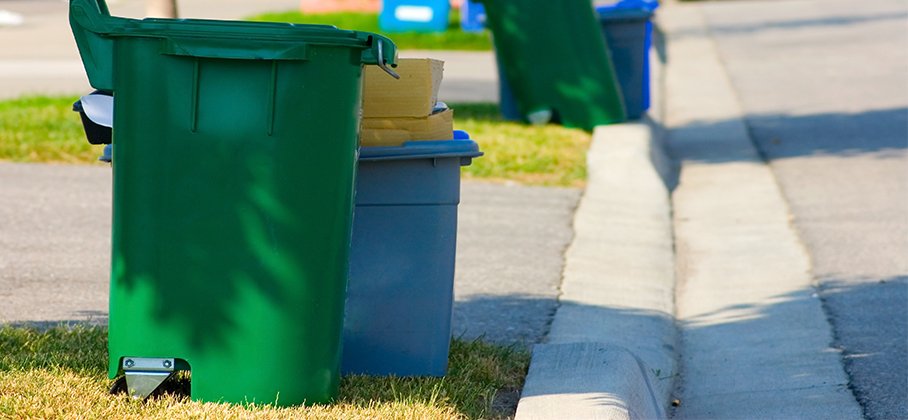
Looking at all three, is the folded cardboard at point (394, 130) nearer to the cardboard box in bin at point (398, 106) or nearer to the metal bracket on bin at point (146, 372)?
the cardboard box in bin at point (398, 106)

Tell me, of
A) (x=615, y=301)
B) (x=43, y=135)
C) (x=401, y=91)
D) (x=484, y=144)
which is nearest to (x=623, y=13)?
(x=484, y=144)

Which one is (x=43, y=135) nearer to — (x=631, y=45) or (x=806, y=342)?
(x=631, y=45)

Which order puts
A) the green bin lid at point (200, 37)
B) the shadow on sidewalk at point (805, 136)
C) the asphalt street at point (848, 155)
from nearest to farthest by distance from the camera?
the green bin lid at point (200, 37)
the asphalt street at point (848, 155)
the shadow on sidewalk at point (805, 136)

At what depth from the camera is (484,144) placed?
10.7m

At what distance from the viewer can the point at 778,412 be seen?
199 inches

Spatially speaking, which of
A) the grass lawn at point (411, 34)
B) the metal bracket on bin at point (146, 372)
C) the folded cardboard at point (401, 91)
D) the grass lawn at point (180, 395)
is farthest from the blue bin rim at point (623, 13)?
the metal bracket on bin at point (146, 372)

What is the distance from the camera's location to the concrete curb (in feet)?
14.8

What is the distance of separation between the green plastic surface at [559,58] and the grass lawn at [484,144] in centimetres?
24

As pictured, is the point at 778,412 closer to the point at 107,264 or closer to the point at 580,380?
the point at 580,380

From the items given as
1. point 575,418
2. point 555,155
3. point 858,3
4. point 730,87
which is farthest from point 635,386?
point 858,3

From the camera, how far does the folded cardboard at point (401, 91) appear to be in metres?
4.48

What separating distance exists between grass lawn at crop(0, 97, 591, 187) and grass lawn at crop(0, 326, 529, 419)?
477 cm

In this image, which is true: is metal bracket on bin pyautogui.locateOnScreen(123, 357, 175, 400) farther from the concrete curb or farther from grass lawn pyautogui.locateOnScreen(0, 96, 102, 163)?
grass lawn pyautogui.locateOnScreen(0, 96, 102, 163)

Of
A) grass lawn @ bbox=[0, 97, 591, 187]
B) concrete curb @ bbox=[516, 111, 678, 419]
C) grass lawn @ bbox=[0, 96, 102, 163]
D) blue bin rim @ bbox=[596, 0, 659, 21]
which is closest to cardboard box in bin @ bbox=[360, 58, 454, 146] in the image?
concrete curb @ bbox=[516, 111, 678, 419]
